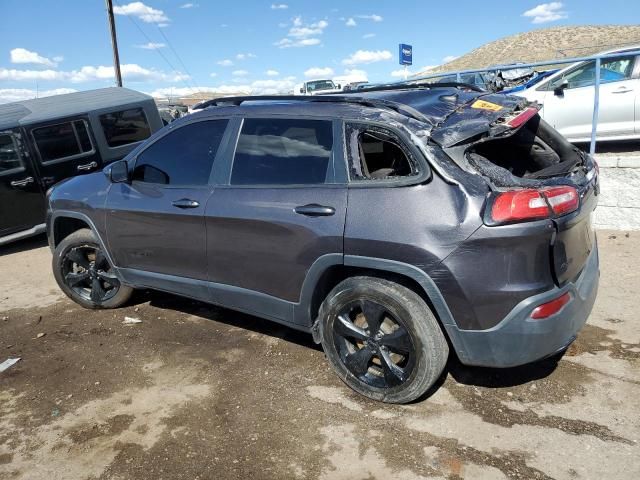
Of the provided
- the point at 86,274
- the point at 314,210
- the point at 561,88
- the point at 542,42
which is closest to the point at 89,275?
the point at 86,274

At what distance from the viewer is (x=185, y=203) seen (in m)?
3.50

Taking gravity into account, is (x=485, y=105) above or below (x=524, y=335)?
above

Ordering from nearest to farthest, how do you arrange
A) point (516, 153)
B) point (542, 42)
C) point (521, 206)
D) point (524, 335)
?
1. point (521, 206)
2. point (524, 335)
3. point (516, 153)
4. point (542, 42)

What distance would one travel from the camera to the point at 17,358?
388cm

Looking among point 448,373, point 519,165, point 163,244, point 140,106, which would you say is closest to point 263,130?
point 163,244

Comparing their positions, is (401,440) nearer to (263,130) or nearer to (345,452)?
(345,452)

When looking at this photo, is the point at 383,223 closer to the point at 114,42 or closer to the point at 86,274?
the point at 86,274

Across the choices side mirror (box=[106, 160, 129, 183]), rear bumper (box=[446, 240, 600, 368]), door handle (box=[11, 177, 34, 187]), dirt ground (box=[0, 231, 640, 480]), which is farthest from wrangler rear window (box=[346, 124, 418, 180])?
door handle (box=[11, 177, 34, 187])

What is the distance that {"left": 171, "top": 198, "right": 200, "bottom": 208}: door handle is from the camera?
3.45 m

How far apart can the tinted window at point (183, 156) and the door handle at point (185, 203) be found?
0.14 metres

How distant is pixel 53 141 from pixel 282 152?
5.64 m

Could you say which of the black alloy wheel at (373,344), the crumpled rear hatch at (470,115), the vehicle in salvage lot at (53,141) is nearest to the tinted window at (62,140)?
the vehicle in salvage lot at (53,141)

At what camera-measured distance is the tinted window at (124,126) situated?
7.92 m

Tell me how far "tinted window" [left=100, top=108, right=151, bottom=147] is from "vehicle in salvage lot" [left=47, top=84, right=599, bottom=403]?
4.49 m
